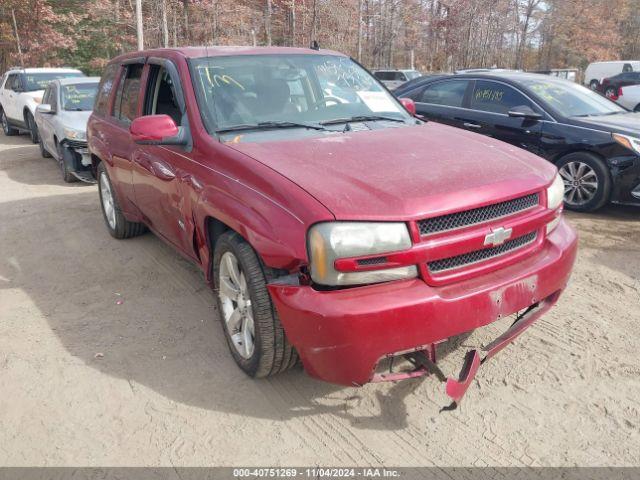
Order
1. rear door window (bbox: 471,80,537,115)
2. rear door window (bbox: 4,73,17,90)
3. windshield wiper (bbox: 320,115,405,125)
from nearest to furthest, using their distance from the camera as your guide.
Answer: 1. windshield wiper (bbox: 320,115,405,125)
2. rear door window (bbox: 471,80,537,115)
3. rear door window (bbox: 4,73,17,90)

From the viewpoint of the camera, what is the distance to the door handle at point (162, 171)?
3617 millimetres

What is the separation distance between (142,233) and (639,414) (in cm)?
468

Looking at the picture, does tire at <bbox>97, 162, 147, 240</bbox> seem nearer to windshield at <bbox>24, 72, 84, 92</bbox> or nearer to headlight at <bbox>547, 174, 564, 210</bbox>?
headlight at <bbox>547, 174, 564, 210</bbox>

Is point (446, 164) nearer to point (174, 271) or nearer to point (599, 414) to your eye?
point (599, 414)

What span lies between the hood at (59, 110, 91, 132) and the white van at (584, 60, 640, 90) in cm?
2149

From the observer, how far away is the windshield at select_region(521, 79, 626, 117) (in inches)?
260

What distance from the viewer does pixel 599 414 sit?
107 inches

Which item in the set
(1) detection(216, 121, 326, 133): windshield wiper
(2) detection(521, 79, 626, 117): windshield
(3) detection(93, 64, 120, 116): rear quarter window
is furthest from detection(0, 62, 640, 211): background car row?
(1) detection(216, 121, 326, 133): windshield wiper

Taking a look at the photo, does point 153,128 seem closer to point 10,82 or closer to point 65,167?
point 65,167

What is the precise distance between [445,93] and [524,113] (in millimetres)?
1530

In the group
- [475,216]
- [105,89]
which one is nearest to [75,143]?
[105,89]

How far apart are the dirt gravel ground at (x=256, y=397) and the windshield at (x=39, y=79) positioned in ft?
34.5

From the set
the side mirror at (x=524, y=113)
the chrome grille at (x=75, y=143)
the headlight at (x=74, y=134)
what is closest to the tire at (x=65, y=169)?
the chrome grille at (x=75, y=143)

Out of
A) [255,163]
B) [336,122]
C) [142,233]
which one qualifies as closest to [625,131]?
[336,122]
